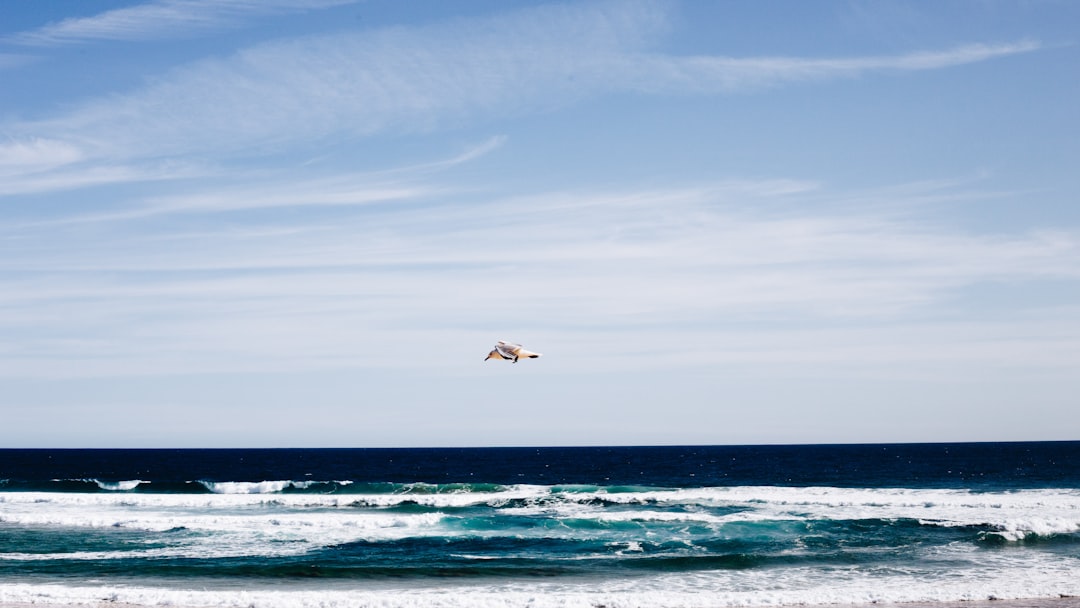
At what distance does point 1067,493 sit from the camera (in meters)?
36.9

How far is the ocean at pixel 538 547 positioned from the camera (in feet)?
55.1

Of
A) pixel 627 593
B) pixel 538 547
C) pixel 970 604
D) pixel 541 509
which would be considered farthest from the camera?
pixel 541 509

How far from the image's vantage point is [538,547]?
76.8ft

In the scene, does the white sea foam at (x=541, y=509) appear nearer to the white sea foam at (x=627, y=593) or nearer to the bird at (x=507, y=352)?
the white sea foam at (x=627, y=593)

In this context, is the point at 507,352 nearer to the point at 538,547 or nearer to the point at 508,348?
the point at 508,348

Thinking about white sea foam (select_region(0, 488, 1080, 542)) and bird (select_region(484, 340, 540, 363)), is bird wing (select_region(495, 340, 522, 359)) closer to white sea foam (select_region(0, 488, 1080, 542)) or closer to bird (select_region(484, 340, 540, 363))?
bird (select_region(484, 340, 540, 363))

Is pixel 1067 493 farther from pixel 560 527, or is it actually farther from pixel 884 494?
pixel 560 527

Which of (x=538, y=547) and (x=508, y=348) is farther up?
(x=508, y=348)

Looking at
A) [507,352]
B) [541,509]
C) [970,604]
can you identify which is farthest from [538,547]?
[507,352]

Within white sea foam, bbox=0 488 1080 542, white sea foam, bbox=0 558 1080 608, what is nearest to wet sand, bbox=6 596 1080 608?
white sea foam, bbox=0 558 1080 608

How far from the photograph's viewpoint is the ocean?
1680 cm

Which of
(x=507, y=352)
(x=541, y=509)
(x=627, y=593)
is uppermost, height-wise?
(x=507, y=352)

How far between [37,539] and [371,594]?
1338 cm

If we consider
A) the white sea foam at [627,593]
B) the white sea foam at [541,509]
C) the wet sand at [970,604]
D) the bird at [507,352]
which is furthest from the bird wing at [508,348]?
the white sea foam at [541,509]
